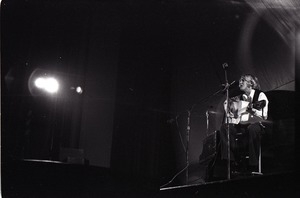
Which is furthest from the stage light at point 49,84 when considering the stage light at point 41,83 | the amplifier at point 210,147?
the amplifier at point 210,147

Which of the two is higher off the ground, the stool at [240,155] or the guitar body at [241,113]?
the guitar body at [241,113]

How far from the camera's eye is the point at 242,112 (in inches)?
39.1

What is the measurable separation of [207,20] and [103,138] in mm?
493

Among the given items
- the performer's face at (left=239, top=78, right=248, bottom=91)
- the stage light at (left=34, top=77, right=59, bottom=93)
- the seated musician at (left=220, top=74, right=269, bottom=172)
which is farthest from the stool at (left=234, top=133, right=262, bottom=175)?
the stage light at (left=34, top=77, right=59, bottom=93)

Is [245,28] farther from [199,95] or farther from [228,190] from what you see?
[228,190]

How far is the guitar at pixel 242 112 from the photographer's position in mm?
935

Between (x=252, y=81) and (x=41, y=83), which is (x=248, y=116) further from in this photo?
(x=41, y=83)

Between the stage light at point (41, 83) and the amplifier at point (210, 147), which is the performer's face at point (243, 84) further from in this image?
the stage light at point (41, 83)

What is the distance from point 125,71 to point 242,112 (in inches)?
15.7

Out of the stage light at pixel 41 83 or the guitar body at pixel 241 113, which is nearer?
the guitar body at pixel 241 113

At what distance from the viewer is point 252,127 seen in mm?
938

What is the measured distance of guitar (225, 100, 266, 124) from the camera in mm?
935

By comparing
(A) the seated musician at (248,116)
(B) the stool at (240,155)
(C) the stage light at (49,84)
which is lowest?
(B) the stool at (240,155)

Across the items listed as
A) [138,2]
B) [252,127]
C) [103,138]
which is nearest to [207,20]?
[138,2]
